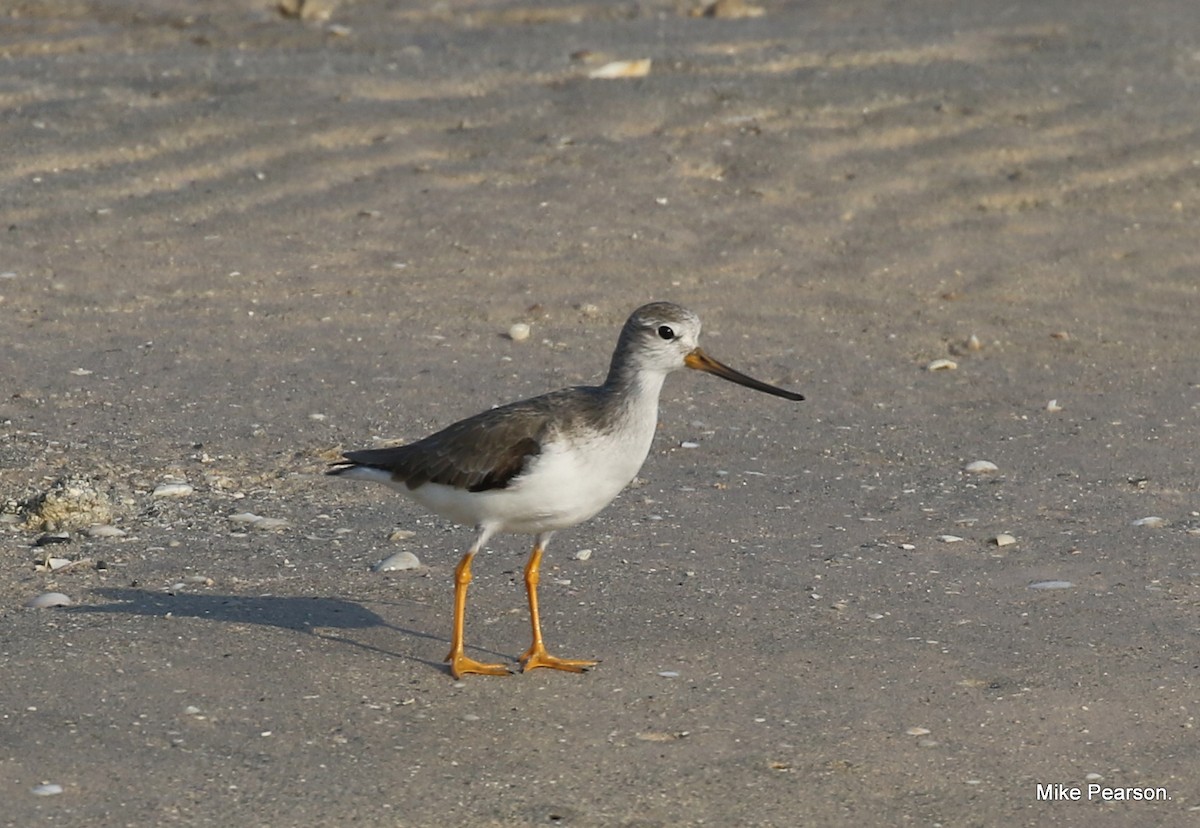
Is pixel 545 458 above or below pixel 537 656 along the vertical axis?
above

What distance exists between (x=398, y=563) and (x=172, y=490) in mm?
1300

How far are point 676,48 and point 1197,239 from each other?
4.75 metres

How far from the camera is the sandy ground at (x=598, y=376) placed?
547 cm

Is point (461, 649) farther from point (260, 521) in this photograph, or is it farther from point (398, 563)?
point (260, 521)

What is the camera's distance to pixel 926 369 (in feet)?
33.1

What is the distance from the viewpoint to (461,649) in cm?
610

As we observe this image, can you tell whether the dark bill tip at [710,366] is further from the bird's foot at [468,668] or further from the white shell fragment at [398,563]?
the white shell fragment at [398,563]

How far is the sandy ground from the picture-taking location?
547cm

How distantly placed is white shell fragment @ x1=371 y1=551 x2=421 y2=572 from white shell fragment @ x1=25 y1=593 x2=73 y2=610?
1214mm

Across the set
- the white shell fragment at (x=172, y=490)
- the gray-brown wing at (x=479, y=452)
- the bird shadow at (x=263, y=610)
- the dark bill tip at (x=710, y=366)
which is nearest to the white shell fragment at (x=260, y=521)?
the white shell fragment at (x=172, y=490)

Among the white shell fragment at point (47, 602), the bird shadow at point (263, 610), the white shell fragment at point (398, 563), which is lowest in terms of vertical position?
the white shell fragment at point (398, 563)

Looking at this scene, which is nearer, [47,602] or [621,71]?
[47,602]

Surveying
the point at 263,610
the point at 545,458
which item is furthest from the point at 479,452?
the point at 263,610

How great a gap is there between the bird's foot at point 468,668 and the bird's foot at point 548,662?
73mm
